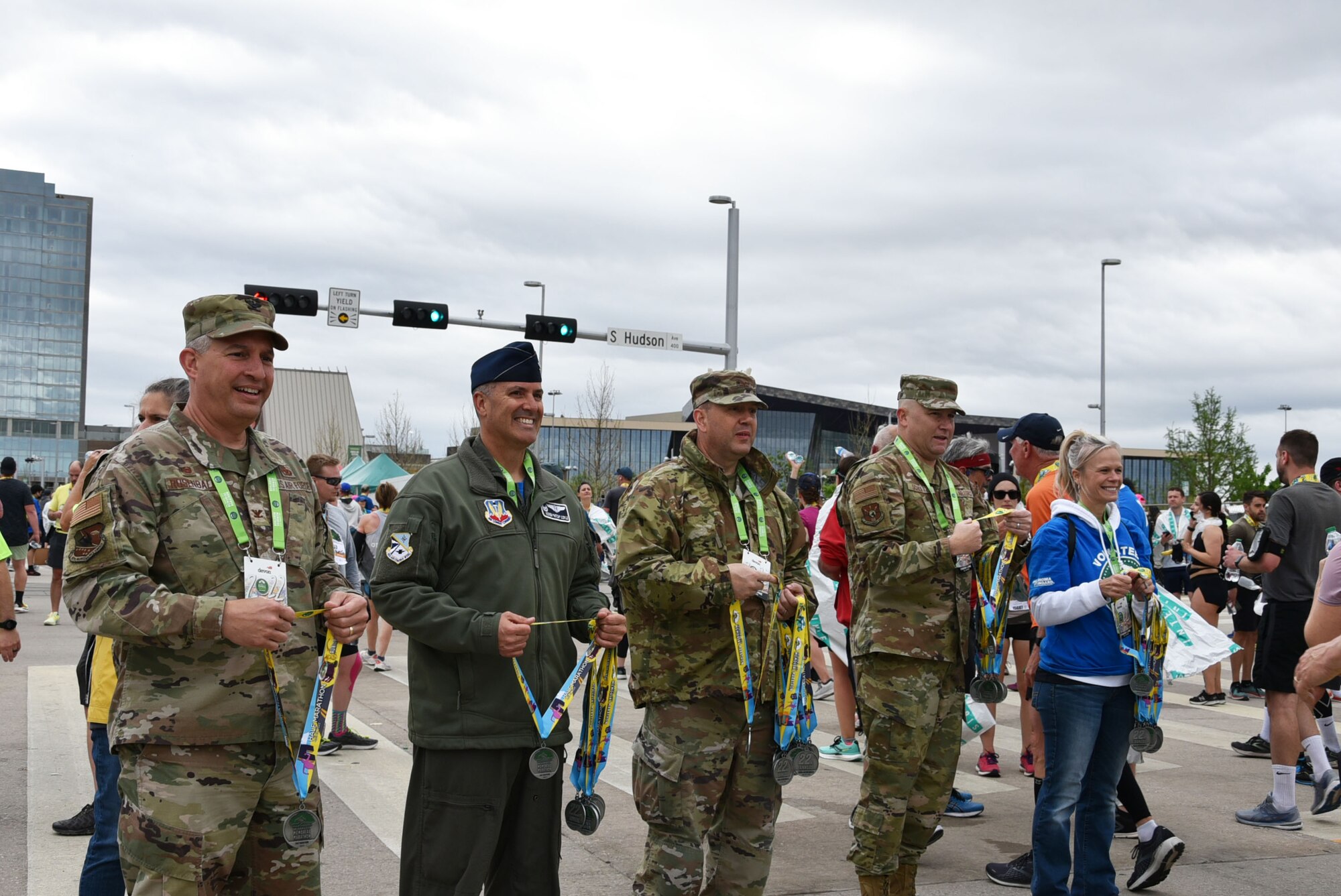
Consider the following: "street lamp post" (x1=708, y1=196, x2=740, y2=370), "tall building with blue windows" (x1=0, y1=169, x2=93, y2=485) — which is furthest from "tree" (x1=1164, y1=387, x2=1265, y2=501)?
"tall building with blue windows" (x1=0, y1=169, x2=93, y2=485)

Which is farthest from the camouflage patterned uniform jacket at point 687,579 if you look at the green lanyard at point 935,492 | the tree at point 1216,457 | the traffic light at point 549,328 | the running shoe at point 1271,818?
the tree at point 1216,457

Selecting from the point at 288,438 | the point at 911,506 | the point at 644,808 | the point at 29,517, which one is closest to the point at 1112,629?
the point at 911,506

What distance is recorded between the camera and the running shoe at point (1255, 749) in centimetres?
902

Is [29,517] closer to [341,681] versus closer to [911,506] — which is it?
[341,681]

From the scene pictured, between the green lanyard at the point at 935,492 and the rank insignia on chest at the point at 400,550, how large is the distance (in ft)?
7.87

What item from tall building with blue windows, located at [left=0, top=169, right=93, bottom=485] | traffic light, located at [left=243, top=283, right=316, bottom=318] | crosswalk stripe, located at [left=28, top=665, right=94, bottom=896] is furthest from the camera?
tall building with blue windows, located at [left=0, top=169, right=93, bottom=485]

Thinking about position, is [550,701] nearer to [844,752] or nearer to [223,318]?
Answer: [223,318]

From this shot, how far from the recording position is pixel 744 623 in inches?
182

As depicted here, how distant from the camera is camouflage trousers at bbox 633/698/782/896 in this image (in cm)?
443

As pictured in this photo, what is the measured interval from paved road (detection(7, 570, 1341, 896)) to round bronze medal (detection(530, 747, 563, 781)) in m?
1.75

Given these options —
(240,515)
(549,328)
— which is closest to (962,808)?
(240,515)

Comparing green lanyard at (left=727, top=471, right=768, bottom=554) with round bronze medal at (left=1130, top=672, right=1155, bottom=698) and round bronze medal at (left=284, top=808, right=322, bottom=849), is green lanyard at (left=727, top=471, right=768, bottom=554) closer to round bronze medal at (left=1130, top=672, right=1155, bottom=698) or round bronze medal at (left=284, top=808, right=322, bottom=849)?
round bronze medal at (left=1130, top=672, right=1155, bottom=698)

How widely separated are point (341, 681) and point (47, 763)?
6.37ft

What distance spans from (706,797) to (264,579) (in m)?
1.90
